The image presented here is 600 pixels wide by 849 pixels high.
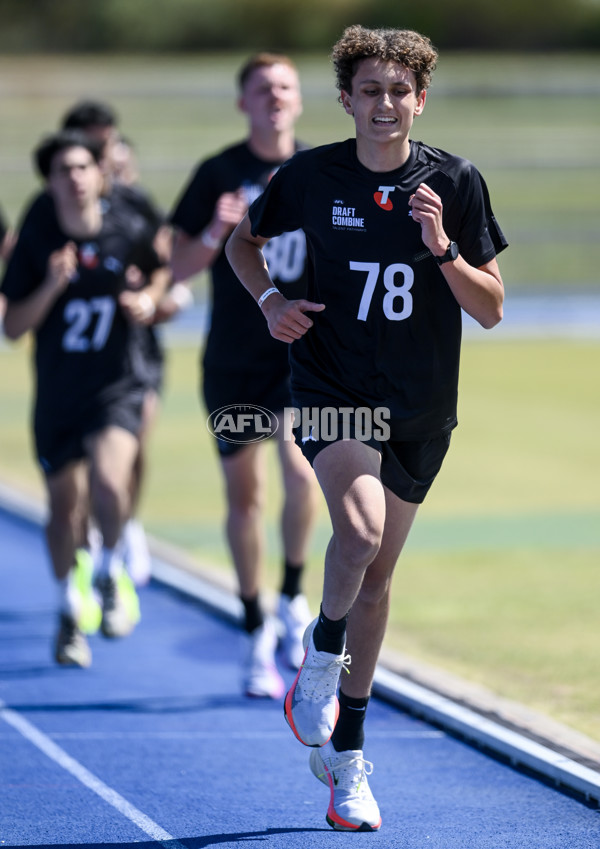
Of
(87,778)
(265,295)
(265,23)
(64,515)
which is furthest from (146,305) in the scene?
(265,23)

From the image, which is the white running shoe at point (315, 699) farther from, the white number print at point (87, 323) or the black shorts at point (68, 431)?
the white number print at point (87, 323)

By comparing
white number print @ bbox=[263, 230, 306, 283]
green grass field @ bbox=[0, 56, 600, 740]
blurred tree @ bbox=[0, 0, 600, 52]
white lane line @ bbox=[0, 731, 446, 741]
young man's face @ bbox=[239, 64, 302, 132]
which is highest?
blurred tree @ bbox=[0, 0, 600, 52]

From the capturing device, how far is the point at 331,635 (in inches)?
173

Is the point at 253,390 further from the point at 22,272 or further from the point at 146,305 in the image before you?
the point at 22,272

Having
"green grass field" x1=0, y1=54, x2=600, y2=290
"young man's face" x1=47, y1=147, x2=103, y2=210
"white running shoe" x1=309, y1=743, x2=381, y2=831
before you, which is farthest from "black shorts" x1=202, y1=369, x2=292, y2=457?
"green grass field" x1=0, y1=54, x2=600, y2=290

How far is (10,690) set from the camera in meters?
6.35

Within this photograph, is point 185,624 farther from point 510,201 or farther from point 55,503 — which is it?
point 510,201

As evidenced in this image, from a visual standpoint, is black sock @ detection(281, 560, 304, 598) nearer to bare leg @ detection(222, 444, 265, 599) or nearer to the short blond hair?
bare leg @ detection(222, 444, 265, 599)

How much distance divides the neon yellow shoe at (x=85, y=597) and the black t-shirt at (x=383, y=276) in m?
2.96

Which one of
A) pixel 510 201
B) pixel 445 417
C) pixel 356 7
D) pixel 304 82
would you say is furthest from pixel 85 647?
pixel 356 7

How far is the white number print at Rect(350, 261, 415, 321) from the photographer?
437 cm

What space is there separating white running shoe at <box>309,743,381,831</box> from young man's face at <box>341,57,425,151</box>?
6.26 ft

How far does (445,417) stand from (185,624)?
3371mm

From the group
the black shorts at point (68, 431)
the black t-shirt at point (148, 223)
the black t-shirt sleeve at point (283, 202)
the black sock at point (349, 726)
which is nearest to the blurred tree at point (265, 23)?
the black t-shirt at point (148, 223)
